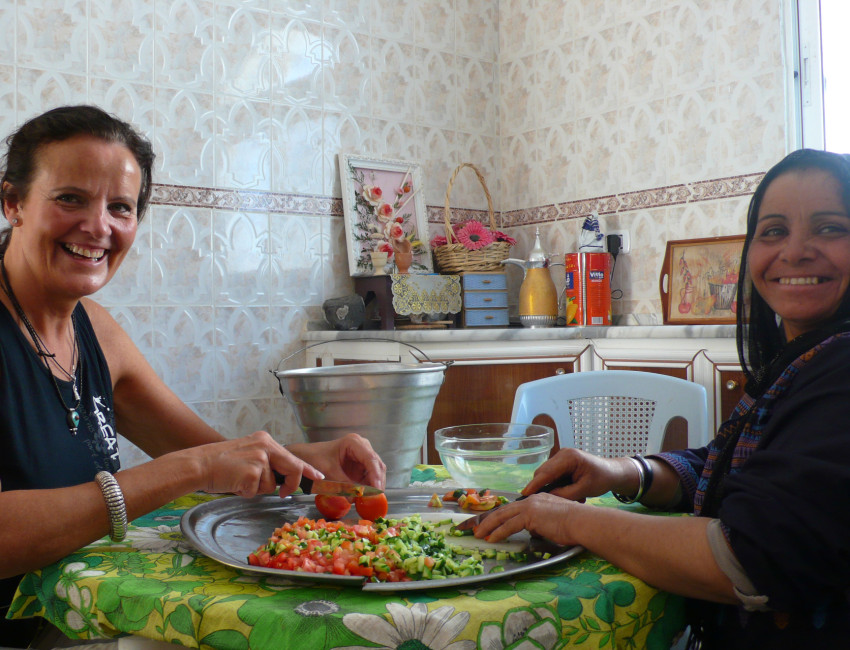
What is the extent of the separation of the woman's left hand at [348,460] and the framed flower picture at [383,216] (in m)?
2.09

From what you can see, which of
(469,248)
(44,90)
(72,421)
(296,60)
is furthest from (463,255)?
(72,421)

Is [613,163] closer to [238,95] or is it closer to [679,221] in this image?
[679,221]

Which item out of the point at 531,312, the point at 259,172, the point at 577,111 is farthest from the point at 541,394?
the point at 577,111

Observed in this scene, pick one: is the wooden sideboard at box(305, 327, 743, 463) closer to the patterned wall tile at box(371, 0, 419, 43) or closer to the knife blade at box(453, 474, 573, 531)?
the patterned wall tile at box(371, 0, 419, 43)

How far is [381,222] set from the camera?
3385 mm

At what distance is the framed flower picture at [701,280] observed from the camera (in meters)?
2.89

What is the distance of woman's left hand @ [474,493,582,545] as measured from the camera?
0.89 m

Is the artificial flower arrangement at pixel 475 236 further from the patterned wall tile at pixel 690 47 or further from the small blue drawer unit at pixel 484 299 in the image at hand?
the patterned wall tile at pixel 690 47

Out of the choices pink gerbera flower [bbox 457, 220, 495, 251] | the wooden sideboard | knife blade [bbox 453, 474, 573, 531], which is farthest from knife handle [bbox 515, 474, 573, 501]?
pink gerbera flower [bbox 457, 220, 495, 251]

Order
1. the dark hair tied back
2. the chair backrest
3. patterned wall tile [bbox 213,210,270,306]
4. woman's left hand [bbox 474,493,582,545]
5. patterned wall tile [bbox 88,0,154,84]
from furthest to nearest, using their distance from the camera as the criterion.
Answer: patterned wall tile [bbox 213,210,270,306], patterned wall tile [bbox 88,0,154,84], the chair backrest, the dark hair tied back, woman's left hand [bbox 474,493,582,545]

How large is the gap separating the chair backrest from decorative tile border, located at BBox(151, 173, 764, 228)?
1.34m

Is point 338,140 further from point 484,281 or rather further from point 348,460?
point 348,460

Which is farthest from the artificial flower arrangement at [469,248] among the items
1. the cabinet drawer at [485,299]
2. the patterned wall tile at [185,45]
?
the patterned wall tile at [185,45]

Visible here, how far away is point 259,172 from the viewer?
122 inches
